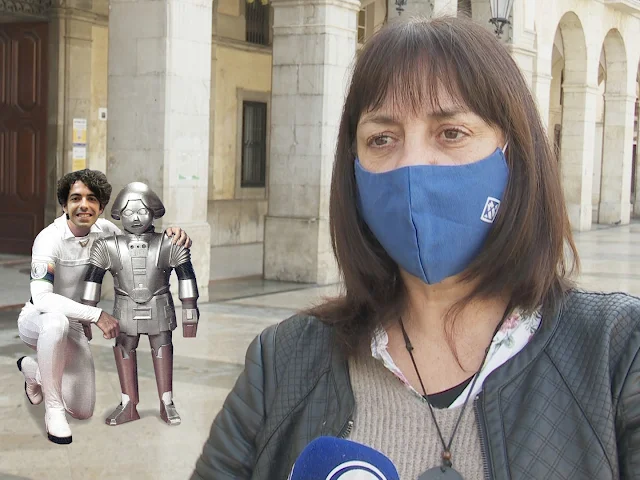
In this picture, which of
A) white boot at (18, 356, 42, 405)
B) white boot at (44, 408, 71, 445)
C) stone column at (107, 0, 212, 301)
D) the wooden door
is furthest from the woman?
the wooden door

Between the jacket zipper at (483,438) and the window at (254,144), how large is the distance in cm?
1744

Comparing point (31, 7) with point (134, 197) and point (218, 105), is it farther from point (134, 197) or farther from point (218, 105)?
point (134, 197)

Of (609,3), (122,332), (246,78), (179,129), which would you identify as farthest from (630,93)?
(122,332)

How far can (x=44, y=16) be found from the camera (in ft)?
47.8

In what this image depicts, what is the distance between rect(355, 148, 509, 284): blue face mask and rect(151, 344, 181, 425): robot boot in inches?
145

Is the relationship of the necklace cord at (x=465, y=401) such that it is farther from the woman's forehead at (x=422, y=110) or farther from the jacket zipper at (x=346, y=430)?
the woman's forehead at (x=422, y=110)

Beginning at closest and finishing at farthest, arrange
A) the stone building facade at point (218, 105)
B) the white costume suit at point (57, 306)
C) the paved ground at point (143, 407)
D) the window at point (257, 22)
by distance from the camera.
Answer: the white costume suit at point (57, 306) < the paved ground at point (143, 407) < the stone building facade at point (218, 105) < the window at point (257, 22)

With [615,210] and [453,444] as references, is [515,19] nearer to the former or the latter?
[615,210]

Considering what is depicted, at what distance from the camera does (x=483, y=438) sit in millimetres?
1521

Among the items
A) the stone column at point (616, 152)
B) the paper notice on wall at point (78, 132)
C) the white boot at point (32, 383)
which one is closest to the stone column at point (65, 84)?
the paper notice on wall at point (78, 132)

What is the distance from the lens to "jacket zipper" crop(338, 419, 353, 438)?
160 cm

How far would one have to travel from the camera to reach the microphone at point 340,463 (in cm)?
143

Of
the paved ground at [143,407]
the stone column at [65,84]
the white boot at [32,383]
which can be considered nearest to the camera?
the paved ground at [143,407]

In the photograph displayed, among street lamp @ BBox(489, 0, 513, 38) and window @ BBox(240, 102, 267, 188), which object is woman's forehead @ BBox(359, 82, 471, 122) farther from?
window @ BBox(240, 102, 267, 188)
